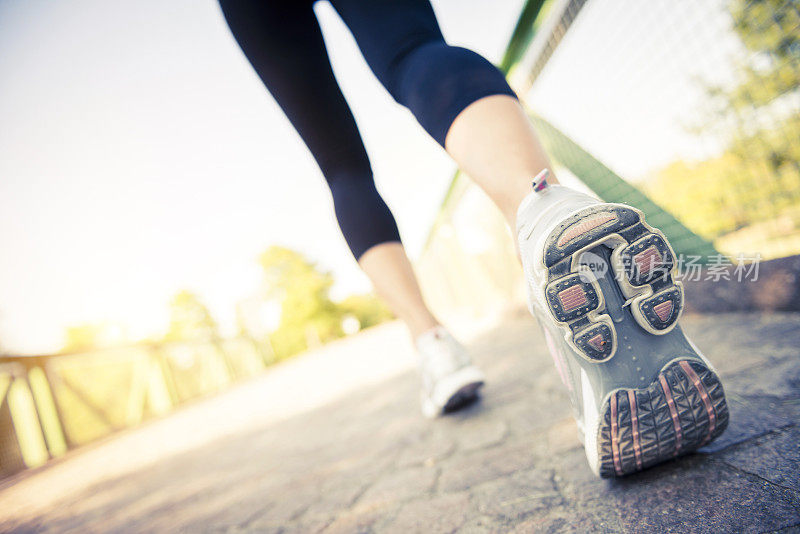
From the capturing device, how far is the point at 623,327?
0.51 m

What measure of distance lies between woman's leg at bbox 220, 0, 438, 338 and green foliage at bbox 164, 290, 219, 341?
97.2 feet

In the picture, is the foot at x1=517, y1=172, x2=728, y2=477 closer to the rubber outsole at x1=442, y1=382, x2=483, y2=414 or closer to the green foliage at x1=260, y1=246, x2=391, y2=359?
the rubber outsole at x1=442, y1=382, x2=483, y2=414

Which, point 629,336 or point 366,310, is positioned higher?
point 366,310

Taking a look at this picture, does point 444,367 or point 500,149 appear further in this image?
point 444,367

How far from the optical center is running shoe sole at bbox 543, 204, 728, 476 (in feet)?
1.60

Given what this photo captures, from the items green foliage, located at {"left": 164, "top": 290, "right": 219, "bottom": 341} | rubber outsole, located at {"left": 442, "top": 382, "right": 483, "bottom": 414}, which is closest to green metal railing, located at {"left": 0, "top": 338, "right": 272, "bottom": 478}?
rubber outsole, located at {"left": 442, "top": 382, "right": 483, "bottom": 414}

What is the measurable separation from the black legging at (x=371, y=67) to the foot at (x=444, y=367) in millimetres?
286

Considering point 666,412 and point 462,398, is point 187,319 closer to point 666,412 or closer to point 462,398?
point 462,398

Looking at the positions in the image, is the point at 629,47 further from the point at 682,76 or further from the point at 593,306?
the point at 593,306

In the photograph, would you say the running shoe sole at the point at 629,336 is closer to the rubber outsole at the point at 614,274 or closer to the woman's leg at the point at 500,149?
the rubber outsole at the point at 614,274

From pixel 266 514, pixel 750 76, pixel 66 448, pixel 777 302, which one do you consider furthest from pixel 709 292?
pixel 66 448

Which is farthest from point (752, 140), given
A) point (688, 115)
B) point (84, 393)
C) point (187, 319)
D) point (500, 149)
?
point (187, 319)

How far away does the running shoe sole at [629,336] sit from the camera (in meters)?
0.49

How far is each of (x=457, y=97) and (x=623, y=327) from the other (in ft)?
1.36
